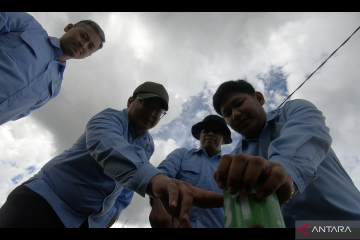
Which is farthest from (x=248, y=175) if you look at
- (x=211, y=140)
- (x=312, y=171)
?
(x=211, y=140)

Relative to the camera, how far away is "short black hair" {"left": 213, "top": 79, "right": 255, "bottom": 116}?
2186 mm

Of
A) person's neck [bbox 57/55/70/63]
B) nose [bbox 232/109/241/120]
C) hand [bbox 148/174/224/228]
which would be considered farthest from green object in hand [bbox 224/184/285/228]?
person's neck [bbox 57/55/70/63]

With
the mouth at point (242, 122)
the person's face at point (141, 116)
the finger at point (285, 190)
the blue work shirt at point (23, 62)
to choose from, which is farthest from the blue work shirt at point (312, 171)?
the blue work shirt at point (23, 62)

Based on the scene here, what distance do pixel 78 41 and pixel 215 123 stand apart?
8.02 feet

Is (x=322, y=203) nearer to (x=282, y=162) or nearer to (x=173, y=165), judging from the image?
(x=282, y=162)

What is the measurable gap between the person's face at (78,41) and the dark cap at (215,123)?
213cm

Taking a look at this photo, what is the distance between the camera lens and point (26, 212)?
1451 mm

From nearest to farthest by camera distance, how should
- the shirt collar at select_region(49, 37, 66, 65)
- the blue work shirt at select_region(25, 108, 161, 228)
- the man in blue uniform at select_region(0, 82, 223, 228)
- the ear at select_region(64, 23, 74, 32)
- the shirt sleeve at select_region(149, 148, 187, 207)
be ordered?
the man in blue uniform at select_region(0, 82, 223, 228) → the blue work shirt at select_region(25, 108, 161, 228) → the shirt sleeve at select_region(149, 148, 187, 207) → the shirt collar at select_region(49, 37, 66, 65) → the ear at select_region(64, 23, 74, 32)

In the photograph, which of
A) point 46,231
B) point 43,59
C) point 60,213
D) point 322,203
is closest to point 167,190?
point 46,231

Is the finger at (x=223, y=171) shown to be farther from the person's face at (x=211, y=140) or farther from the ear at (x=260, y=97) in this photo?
the person's face at (x=211, y=140)

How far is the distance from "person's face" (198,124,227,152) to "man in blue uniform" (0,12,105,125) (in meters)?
2.30

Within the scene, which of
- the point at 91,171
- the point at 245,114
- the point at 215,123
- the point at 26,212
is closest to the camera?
the point at 26,212

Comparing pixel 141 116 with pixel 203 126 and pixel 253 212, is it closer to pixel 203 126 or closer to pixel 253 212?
pixel 203 126

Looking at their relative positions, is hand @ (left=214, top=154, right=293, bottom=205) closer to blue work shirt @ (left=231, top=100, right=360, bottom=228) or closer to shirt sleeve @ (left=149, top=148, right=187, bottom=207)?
blue work shirt @ (left=231, top=100, right=360, bottom=228)
